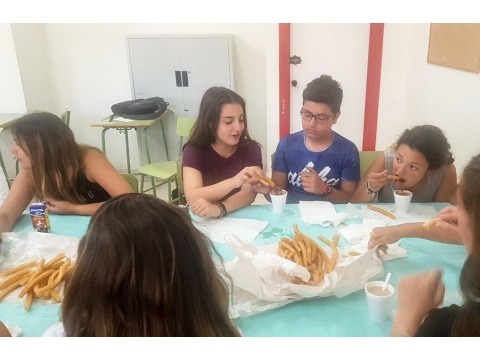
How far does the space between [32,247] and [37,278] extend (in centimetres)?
21

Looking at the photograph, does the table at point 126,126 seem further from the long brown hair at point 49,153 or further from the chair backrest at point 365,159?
the chair backrest at point 365,159

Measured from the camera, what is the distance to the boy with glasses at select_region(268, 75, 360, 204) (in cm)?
132

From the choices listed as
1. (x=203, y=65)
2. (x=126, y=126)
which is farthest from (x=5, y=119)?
(x=203, y=65)

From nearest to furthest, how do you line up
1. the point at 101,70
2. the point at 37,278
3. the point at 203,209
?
1. the point at 37,278
2. the point at 203,209
3. the point at 101,70

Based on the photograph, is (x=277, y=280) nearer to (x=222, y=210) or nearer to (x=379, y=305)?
(x=379, y=305)

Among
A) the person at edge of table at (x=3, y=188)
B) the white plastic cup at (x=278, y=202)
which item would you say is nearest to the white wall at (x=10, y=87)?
the person at edge of table at (x=3, y=188)

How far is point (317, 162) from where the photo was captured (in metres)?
1.41

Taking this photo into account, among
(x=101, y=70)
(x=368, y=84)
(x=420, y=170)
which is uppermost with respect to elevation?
(x=101, y=70)

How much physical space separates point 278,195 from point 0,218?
83 cm

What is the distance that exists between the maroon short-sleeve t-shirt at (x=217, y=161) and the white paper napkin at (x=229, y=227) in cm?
21

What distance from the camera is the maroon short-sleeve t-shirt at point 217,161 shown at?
134cm

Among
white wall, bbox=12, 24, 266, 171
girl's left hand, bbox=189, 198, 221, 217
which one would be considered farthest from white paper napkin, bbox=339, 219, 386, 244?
white wall, bbox=12, 24, 266, 171

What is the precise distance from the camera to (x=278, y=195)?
114cm
